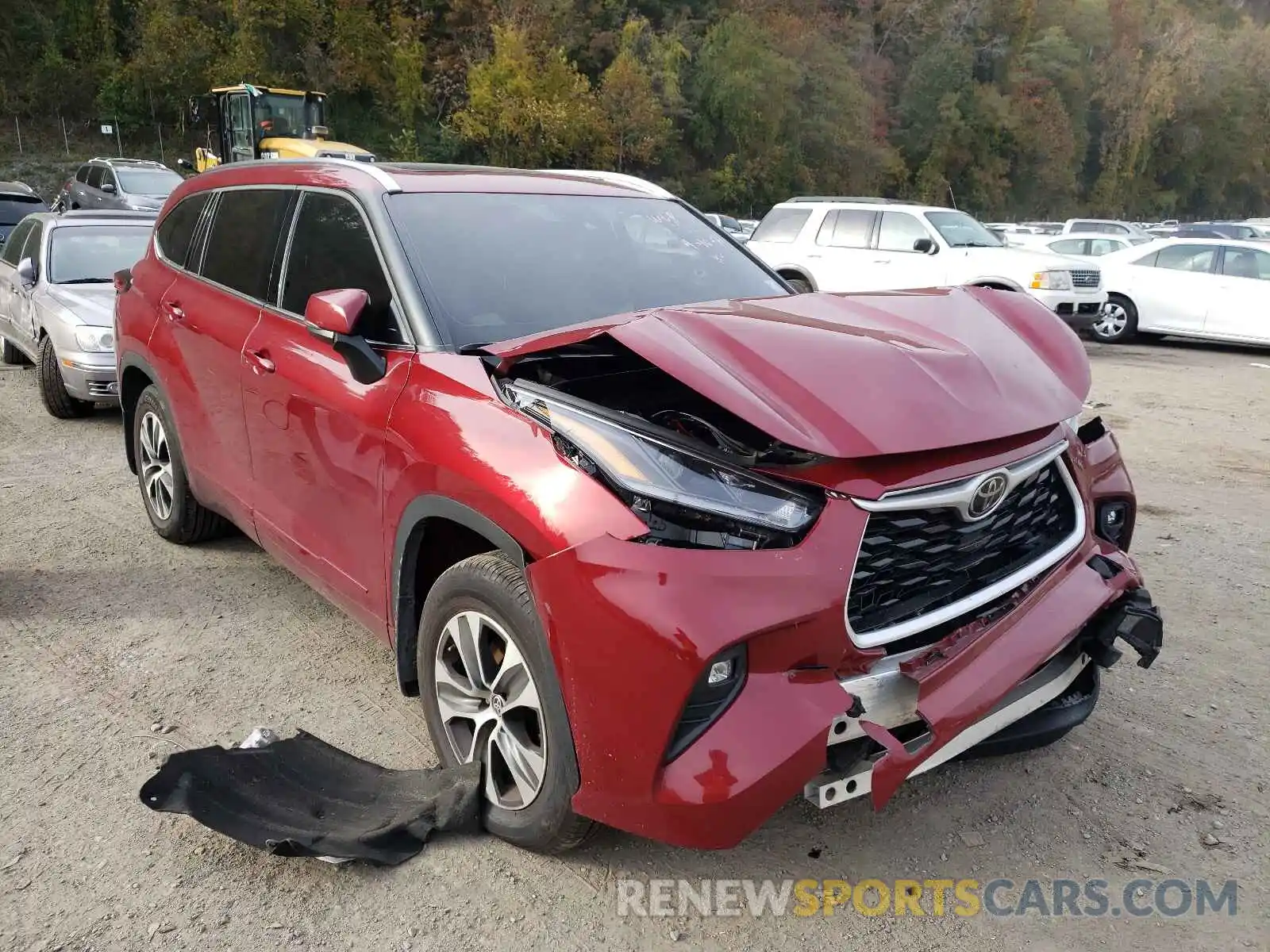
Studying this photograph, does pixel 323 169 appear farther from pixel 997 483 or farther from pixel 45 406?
pixel 45 406

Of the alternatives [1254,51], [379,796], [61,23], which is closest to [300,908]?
[379,796]

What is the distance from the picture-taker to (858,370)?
8.04 ft

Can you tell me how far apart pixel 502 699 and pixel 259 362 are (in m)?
1.82

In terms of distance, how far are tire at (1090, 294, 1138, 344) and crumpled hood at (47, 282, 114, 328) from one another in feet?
41.6

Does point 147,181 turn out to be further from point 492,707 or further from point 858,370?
point 858,370

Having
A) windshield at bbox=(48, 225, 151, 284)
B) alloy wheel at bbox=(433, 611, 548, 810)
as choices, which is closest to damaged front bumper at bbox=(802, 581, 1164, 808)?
alloy wheel at bbox=(433, 611, 548, 810)

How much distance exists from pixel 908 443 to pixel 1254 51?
304 ft

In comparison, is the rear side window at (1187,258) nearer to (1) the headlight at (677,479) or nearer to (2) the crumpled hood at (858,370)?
(2) the crumpled hood at (858,370)

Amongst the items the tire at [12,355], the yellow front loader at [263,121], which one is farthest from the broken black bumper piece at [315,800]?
the yellow front loader at [263,121]

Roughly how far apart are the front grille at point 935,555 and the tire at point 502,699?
786 millimetres

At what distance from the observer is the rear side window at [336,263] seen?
3.12 metres

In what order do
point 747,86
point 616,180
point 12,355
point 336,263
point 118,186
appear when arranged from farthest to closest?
point 747,86
point 118,186
point 12,355
point 616,180
point 336,263

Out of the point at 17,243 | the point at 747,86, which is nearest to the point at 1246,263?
the point at 17,243

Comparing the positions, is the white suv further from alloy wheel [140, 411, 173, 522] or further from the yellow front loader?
the yellow front loader
